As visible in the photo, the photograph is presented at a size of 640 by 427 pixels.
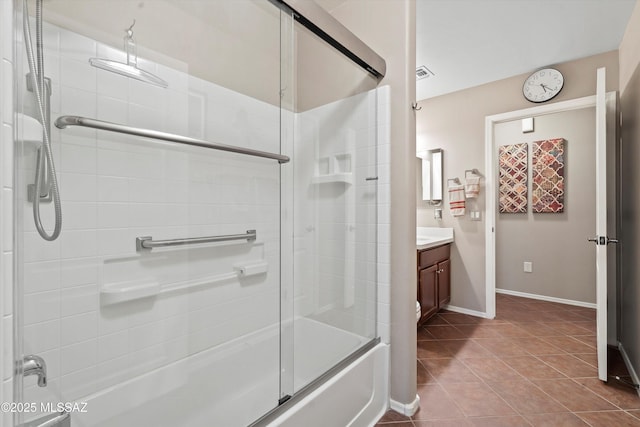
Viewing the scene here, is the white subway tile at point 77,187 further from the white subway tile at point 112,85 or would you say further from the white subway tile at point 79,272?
the white subway tile at point 112,85

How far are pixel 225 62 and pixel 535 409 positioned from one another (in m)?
2.59

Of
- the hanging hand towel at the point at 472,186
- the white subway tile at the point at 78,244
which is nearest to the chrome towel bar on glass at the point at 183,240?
the white subway tile at the point at 78,244

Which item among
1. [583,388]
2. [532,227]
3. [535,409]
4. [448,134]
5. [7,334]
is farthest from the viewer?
[532,227]

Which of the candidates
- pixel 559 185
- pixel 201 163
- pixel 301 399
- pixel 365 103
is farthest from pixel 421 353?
pixel 559 185

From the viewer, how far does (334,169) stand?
179cm

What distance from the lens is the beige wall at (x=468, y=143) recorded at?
3275 mm

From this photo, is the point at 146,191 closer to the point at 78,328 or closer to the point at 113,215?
the point at 113,215

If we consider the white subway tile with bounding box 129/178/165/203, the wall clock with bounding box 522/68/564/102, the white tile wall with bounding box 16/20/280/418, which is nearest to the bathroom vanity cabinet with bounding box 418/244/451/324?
the white tile wall with bounding box 16/20/280/418

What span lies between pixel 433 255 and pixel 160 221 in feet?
8.23

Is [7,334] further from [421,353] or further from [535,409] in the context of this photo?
[421,353]

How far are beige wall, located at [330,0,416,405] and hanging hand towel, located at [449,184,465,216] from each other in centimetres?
191

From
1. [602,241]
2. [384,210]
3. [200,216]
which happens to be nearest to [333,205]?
[384,210]

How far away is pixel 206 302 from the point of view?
1.56m

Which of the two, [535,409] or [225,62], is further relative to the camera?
[535,409]
